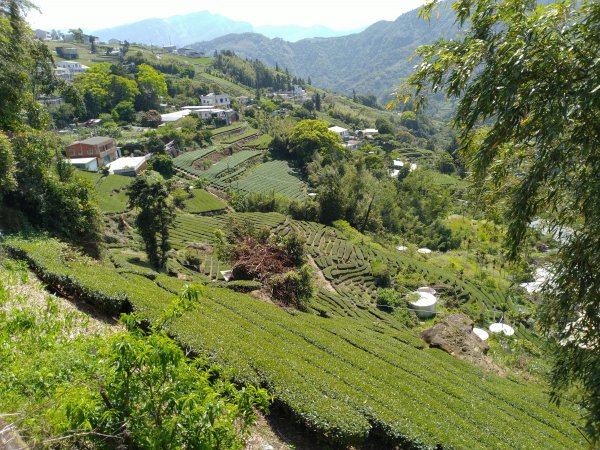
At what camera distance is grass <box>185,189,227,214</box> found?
51.4 m

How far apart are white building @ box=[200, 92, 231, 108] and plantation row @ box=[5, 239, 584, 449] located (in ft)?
308

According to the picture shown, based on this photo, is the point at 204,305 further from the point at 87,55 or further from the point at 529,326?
the point at 87,55

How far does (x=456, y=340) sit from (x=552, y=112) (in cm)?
1575

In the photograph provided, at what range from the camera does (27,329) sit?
697 centimetres

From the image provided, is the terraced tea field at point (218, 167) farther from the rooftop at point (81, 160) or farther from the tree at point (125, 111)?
the tree at point (125, 111)

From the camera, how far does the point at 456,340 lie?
18.1 meters

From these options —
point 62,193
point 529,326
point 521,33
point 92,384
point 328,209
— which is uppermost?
point 521,33

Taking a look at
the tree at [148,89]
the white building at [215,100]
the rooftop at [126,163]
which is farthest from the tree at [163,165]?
the white building at [215,100]

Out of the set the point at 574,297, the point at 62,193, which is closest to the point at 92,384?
the point at 574,297

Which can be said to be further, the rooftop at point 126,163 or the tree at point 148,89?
the tree at point 148,89

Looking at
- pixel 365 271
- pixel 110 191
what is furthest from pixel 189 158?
pixel 365 271

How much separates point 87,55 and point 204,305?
13914 cm

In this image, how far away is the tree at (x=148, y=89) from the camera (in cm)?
8919

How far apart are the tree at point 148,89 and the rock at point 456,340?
8815 centimetres
